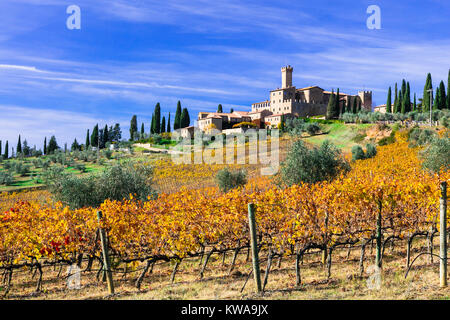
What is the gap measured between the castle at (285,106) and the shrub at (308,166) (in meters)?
69.6

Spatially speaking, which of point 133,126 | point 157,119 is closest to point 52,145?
point 133,126

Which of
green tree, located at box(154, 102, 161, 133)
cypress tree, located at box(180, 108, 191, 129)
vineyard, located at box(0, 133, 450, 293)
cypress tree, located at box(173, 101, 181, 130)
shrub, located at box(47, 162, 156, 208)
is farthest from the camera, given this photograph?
green tree, located at box(154, 102, 161, 133)

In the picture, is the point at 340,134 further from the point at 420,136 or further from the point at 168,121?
the point at 168,121

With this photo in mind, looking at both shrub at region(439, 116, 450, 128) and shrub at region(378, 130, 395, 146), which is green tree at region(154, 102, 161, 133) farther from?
shrub at region(439, 116, 450, 128)

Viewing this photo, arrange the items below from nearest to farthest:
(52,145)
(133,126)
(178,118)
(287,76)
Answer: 1. (178,118)
2. (52,145)
3. (133,126)
4. (287,76)

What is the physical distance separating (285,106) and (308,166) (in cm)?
8276

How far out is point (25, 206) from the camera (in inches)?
531

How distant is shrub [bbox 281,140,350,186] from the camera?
24.5m

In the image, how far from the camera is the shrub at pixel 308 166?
24500 millimetres

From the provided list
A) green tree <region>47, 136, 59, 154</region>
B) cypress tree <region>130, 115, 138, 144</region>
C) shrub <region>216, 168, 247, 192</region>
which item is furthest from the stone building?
shrub <region>216, 168, 247, 192</region>

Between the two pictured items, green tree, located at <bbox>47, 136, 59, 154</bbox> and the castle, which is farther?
green tree, located at <bbox>47, 136, 59, 154</bbox>

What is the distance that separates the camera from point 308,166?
24.6 meters

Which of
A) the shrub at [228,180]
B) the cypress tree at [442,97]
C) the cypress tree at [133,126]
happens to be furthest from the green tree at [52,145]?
the cypress tree at [442,97]

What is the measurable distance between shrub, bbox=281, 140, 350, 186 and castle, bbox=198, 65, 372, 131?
6959 cm
